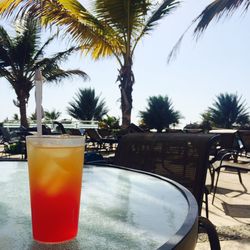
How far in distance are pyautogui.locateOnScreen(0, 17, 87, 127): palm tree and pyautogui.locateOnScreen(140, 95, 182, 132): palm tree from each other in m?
12.6

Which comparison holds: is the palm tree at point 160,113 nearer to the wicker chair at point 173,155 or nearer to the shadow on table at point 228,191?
the shadow on table at point 228,191

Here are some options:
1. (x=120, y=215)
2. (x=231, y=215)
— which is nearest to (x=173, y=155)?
(x=120, y=215)

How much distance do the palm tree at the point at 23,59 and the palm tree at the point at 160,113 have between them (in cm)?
1264

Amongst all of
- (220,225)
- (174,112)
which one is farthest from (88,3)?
(174,112)

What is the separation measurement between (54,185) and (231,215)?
260 cm

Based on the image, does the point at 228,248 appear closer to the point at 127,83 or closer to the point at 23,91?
the point at 127,83

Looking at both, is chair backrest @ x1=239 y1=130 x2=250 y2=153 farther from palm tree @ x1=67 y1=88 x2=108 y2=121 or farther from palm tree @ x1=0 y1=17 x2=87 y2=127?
palm tree @ x1=67 y1=88 x2=108 y2=121

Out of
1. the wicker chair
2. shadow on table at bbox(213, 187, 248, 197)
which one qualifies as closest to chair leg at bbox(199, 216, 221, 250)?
the wicker chair

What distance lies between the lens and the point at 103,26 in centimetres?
643

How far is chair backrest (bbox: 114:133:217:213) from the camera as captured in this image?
1.38 m

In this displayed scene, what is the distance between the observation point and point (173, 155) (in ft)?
4.96

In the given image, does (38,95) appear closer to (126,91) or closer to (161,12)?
(126,91)

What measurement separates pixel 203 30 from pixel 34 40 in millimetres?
5294

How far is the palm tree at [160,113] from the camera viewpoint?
73.5 ft
